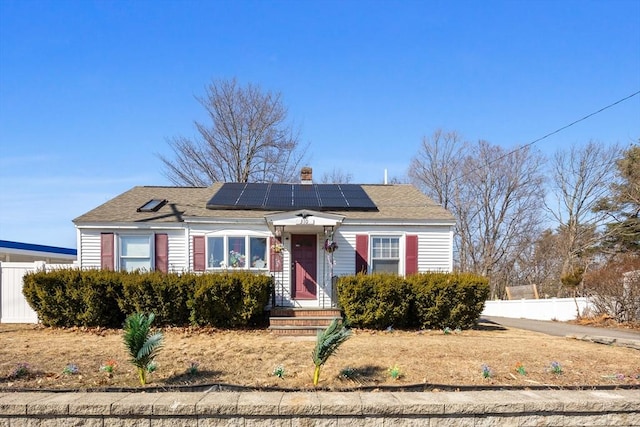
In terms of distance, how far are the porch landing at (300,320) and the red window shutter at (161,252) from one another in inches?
144

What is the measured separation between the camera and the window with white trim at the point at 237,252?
40.9 feet

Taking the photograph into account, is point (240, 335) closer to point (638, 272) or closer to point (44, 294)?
point (44, 294)

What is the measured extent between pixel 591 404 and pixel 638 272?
11.8 metres

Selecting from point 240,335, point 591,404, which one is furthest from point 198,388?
point 240,335

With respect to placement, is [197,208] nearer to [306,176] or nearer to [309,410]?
[306,176]

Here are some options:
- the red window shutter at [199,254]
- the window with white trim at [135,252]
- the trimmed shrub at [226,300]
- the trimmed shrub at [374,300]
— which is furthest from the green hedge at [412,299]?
the window with white trim at [135,252]

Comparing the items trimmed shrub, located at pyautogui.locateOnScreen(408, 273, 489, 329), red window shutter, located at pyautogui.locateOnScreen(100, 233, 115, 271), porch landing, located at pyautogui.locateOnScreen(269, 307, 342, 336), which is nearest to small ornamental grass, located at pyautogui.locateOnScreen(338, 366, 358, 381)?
porch landing, located at pyautogui.locateOnScreen(269, 307, 342, 336)

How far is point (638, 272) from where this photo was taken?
13281mm

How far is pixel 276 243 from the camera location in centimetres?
1259

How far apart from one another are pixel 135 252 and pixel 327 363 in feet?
27.7

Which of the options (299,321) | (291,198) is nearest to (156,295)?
(299,321)

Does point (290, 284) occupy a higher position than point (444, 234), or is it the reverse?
point (444, 234)

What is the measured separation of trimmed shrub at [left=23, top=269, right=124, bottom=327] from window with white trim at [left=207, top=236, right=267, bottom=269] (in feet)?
9.43

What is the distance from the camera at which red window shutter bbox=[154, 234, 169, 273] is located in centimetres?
1266
